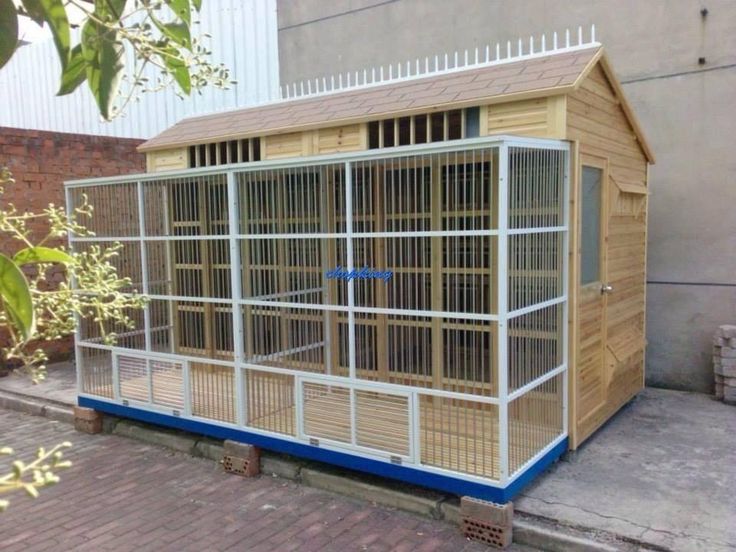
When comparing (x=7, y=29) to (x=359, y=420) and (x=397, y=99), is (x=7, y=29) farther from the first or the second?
(x=397, y=99)

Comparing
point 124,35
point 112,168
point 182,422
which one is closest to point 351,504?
point 182,422

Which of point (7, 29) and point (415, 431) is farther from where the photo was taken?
point (415, 431)

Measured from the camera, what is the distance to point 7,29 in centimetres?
95

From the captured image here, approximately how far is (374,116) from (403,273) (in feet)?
4.03

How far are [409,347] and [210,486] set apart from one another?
5.75ft

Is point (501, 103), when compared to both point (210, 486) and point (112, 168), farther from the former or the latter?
point (112, 168)

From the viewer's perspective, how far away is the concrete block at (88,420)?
581 cm

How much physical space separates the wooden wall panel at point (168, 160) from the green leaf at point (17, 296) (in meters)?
5.30

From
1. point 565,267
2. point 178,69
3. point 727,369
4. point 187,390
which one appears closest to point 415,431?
point 565,267

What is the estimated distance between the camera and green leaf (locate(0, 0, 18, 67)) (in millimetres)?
948

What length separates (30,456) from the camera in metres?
5.31

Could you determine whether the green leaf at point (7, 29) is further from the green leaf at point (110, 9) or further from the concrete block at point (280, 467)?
the concrete block at point (280, 467)

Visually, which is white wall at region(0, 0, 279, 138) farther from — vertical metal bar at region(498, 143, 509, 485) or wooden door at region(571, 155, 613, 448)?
vertical metal bar at region(498, 143, 509, 485)

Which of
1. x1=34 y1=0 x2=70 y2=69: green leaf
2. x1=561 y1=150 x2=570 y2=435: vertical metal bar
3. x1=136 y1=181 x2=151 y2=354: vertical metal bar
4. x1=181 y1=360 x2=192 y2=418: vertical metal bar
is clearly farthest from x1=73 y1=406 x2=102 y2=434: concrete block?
x1=34 y1=0 x2=70 y2=69: green leaf
